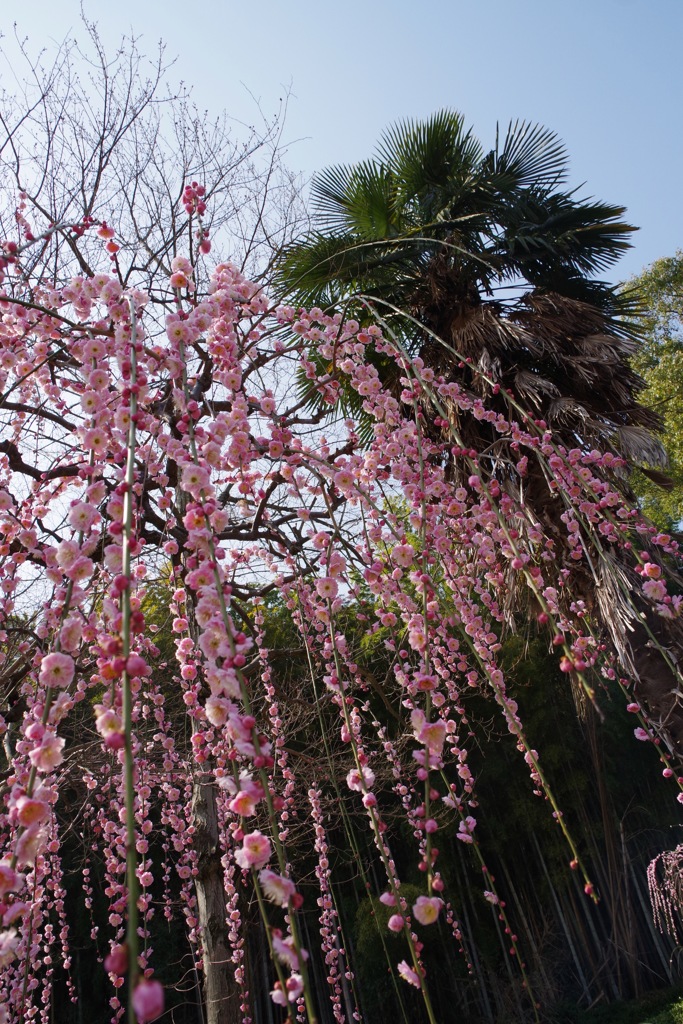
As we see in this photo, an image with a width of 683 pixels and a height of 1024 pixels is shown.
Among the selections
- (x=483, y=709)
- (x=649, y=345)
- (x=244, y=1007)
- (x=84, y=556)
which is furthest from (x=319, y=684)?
(x=649, y=345)

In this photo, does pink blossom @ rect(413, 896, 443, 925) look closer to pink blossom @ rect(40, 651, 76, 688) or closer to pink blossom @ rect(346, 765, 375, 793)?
pink blossom @ rect(346, 765, 375, 793)

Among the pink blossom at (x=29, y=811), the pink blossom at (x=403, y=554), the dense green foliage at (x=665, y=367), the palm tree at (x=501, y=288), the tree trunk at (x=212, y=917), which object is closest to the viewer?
the pink blossom at (x=29, y=811)

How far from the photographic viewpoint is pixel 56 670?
116cm

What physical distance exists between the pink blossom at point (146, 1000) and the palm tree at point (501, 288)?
319 centimetres

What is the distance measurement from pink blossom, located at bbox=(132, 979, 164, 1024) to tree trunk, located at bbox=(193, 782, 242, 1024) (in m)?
2.46

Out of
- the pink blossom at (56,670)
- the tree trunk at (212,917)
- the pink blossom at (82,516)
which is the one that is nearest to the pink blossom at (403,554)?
the pink blossom at (82,516)

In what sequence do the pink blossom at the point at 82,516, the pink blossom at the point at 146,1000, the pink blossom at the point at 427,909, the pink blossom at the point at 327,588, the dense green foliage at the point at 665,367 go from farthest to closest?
the dense green foliage at the point at 665,367 < the pink blossom at the point at 327,588 < the pink blossom at the point at 82,516 < the pink blossom at the point at 427,909 < the pink blossom at the point at 146,1000

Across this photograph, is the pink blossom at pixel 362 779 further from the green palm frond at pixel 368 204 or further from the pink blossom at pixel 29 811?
the green palm frond at pixel 368 204

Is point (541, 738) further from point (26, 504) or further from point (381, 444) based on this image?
point (26, 504)

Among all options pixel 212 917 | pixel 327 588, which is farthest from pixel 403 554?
pixel 212 917

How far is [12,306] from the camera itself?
8.14ft

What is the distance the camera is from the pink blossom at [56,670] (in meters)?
1.14

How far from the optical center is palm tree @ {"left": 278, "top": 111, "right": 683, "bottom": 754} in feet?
12.5

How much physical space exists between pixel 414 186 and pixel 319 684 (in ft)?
14.0
